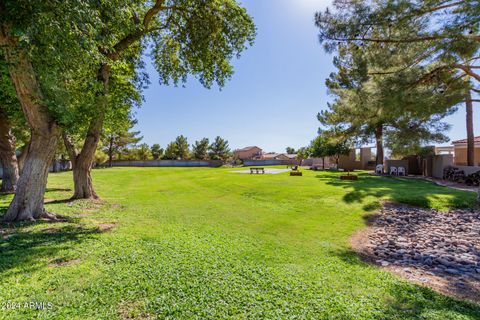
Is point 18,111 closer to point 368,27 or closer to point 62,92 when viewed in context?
point 62,92

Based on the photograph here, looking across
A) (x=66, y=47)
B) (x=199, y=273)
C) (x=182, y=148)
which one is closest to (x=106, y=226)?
(x=199, y=273)

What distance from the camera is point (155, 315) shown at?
2359mm

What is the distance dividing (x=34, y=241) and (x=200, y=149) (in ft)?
154

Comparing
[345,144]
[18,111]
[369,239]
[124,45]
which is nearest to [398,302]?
[369,239]

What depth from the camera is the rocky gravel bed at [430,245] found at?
3.91m

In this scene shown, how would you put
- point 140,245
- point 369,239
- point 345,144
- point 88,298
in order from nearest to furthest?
point 88,298 → point 140,245 → point 369,239 → point 345,144

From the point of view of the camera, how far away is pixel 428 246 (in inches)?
211

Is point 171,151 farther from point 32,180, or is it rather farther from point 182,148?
point 32,180

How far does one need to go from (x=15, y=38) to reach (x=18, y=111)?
435 centimetres

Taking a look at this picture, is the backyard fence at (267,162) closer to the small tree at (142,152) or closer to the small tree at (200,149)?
the small tree at (200,149)

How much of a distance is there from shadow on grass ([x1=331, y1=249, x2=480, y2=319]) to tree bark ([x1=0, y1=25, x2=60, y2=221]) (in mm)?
7077

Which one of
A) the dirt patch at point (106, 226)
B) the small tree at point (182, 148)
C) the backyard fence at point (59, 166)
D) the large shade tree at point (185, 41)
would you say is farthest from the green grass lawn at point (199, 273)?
the small tree at point (182, 148)

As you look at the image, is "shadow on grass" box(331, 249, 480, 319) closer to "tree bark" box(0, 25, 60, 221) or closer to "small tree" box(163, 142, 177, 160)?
"tree bark" box(0, 25, 60, 221)

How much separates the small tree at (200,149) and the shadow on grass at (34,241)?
4535 centimetres
